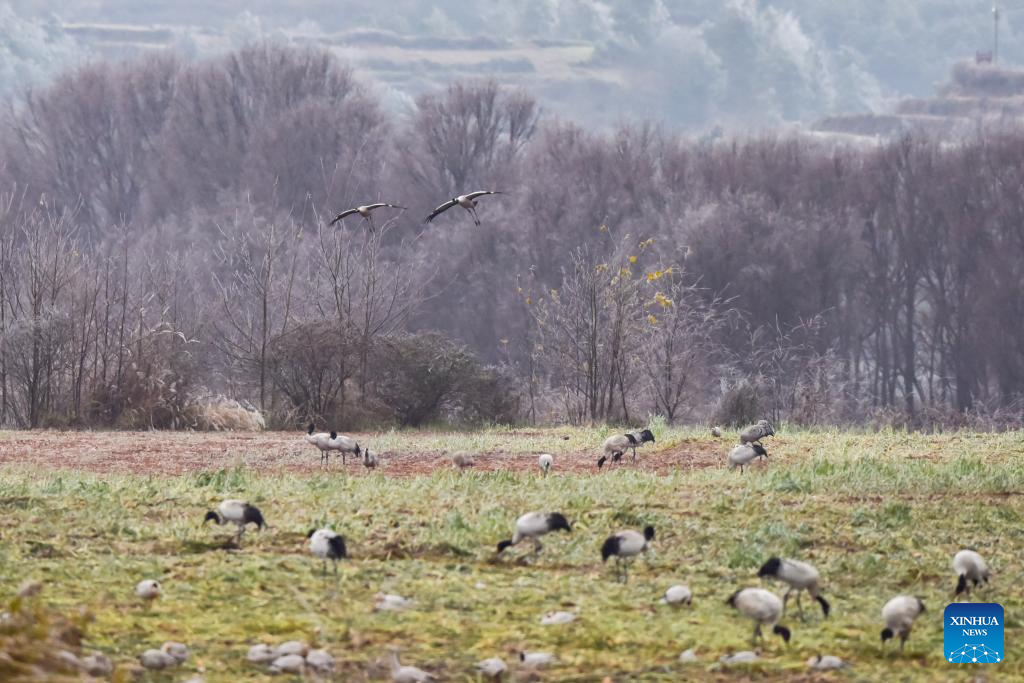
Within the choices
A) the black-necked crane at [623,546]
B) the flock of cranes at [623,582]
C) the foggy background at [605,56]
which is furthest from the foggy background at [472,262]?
the foggy background at [605,56]

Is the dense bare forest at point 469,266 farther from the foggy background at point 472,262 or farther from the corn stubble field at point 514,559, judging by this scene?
the corn stubble field at point 514,559

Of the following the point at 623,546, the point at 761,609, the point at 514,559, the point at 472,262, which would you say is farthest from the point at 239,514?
the point at 472,262

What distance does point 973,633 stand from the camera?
7.50 meters

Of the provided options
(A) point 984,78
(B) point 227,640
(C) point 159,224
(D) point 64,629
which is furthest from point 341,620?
(A) point 984,78

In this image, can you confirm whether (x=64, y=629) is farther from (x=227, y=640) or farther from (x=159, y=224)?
(x=159, y=224)

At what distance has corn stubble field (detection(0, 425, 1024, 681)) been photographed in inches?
283

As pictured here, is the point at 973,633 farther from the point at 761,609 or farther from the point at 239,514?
the point at 239,514

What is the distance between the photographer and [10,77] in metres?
158

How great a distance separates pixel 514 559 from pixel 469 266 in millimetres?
53231

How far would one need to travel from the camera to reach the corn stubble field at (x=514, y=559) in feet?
23.6

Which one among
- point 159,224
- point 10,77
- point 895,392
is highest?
point 10,77

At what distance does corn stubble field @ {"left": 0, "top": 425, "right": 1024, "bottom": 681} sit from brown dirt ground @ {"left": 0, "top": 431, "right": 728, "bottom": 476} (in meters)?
0.37

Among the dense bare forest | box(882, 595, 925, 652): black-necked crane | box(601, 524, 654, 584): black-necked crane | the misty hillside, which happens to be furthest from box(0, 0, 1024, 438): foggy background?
box(882, 595, 925, 652): black-necked crane

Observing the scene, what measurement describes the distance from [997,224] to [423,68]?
124027 mm
